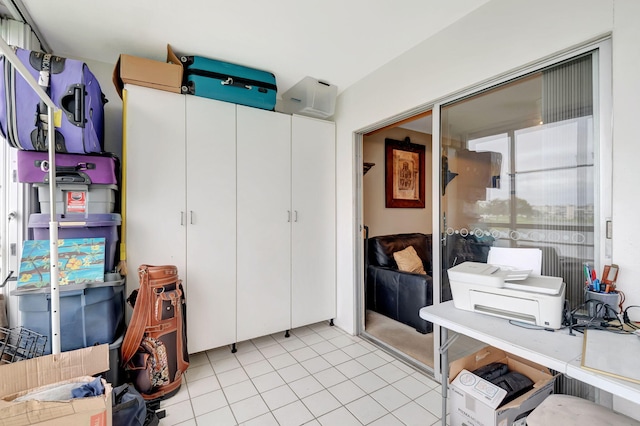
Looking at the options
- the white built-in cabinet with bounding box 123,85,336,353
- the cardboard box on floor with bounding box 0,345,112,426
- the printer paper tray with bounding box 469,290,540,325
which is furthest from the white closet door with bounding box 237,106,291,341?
the printer paper tray with bounding box 469,290,540,325

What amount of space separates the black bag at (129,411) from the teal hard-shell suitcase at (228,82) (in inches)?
85.6

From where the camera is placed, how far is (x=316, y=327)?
3131 mm

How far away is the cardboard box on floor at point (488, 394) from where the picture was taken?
134cm

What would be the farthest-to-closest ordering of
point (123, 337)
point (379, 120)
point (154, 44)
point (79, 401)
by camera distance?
point (379, 120), point (154, 44), point (123, 337), point (79, 401)

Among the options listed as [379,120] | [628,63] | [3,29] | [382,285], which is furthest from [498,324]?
[3,29]

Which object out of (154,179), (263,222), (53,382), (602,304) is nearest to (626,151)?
(602,304)

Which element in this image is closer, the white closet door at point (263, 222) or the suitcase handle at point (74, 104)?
the suitcase handle at point (74, 104)

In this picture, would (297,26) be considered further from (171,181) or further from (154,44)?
(171,181)

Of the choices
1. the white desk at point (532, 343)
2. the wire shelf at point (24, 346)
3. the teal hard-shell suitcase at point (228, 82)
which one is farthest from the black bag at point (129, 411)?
the teal hard-shell suitcase at point (228, 82)

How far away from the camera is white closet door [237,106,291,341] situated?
2564 mm

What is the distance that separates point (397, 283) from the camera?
3180 millimetres

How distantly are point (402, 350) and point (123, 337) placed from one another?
2263 millimetres

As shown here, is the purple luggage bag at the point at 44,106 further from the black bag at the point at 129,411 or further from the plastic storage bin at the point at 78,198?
the black bag at the point at 129,411

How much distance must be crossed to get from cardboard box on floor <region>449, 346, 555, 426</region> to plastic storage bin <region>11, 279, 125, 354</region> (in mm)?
2184
